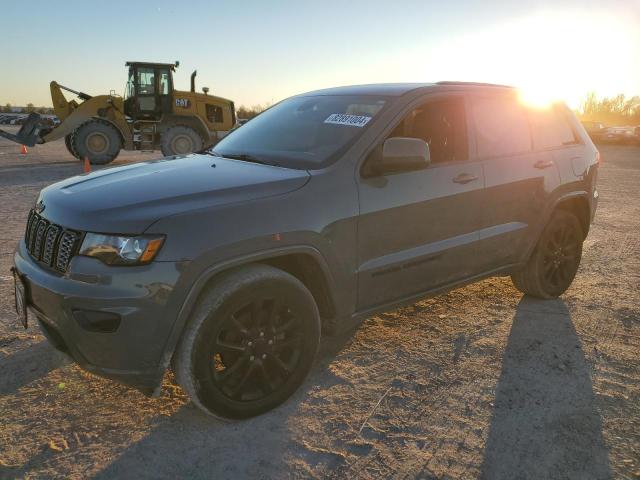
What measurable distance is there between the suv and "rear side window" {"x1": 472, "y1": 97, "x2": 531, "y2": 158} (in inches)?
0.5

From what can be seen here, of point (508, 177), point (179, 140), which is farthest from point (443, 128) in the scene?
point (179, 140)

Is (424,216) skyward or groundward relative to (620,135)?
groundward

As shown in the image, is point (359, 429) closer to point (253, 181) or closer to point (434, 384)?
point (434, 384)

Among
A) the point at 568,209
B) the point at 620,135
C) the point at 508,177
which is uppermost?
the point at 620,135

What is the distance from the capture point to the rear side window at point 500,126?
3736mm

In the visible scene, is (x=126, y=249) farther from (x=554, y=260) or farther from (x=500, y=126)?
(x=554, y=260)

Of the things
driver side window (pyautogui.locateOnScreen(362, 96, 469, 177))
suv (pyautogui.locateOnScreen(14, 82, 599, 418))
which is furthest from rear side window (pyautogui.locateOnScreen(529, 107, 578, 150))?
driver side window (pyautogui.locateOnScreen(362, 96, 469, 177))

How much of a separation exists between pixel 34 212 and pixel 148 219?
1.00 m

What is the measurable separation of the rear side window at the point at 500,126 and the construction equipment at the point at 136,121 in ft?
39.5

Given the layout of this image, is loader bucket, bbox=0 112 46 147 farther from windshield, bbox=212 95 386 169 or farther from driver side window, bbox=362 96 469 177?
driver side window, bbox=362 96 469 177

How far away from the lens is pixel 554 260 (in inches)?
174

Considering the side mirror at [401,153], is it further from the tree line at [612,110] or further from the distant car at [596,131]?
the tree line at [612,110]

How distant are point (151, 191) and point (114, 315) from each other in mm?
645

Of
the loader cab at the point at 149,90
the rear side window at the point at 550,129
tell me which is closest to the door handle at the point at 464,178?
the rear side window at the point at 550,129
